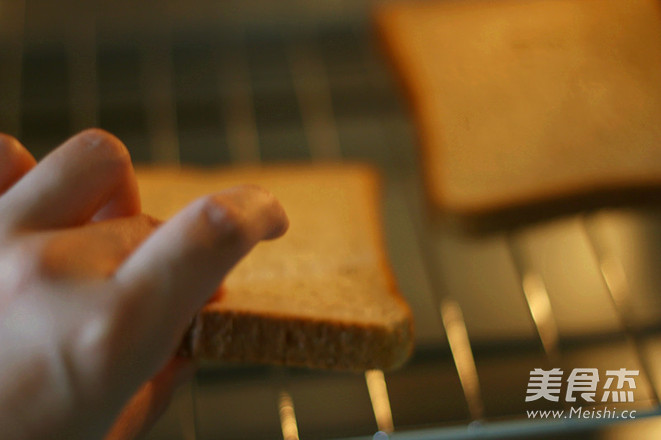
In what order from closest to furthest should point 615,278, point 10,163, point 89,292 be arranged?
point 89,292
point 10,163
point 615,278

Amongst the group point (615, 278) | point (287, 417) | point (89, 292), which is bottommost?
point (287, 417)

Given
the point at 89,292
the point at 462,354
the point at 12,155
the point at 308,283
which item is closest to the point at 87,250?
the point at 89,292

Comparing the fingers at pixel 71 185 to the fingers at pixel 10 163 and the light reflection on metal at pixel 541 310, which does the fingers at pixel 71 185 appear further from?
the light reflection on metal at pixel 541 310

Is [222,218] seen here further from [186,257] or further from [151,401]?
[151,401]

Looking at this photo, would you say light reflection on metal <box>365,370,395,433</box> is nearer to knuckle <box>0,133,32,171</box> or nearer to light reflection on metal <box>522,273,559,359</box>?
light reflection on metal <box>522,273,559,359</box>

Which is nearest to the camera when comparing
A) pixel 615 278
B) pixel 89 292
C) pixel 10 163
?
pixel 89 292

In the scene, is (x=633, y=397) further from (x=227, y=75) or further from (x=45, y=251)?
(x=227, y=75)

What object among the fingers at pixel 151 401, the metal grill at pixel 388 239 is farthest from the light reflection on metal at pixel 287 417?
the fingers at pixel 151 401

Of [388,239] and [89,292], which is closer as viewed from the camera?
[89,292]
